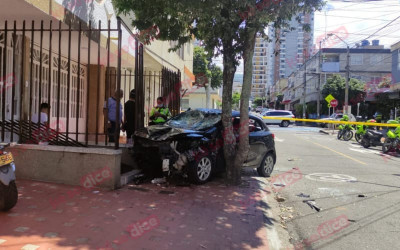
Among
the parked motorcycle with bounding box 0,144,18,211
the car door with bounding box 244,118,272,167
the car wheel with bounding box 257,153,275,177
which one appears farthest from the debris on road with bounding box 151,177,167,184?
the parked motorcycle with bounding box 0,144,18,211

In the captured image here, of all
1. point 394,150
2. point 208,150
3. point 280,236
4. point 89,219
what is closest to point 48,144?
point 89,219

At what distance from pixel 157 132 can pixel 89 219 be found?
8.86 ft

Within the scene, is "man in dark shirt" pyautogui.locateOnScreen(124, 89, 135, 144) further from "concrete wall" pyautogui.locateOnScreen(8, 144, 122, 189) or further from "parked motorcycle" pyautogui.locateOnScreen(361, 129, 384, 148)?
"parked motorcycle" pyautogui.locateOnScreen(361, 129, 384, 148)

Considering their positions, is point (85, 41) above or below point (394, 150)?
above

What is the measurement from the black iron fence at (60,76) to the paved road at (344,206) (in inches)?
141

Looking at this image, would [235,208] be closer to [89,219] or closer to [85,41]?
[89,219]

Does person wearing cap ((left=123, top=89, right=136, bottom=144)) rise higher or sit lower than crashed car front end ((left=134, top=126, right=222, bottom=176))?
higher

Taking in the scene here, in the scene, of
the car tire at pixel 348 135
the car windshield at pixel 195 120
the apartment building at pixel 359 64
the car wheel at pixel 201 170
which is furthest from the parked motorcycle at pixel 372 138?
the apartment building at pixel 359 64

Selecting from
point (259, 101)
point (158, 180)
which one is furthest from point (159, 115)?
point (259, 101)

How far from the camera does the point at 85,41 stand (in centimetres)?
918

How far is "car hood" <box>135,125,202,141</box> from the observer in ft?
21.1

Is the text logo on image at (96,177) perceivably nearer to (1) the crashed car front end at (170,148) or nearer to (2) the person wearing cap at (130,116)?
(1) the crashed car front end at (170,148)

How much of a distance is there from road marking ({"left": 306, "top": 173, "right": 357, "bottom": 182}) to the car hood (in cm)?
351

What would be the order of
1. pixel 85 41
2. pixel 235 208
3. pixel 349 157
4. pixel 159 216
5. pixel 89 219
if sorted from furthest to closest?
pixel 349 157 < pixel 85 41 < pixel 235 208 < pixel 159 216 < pixel 89 219
